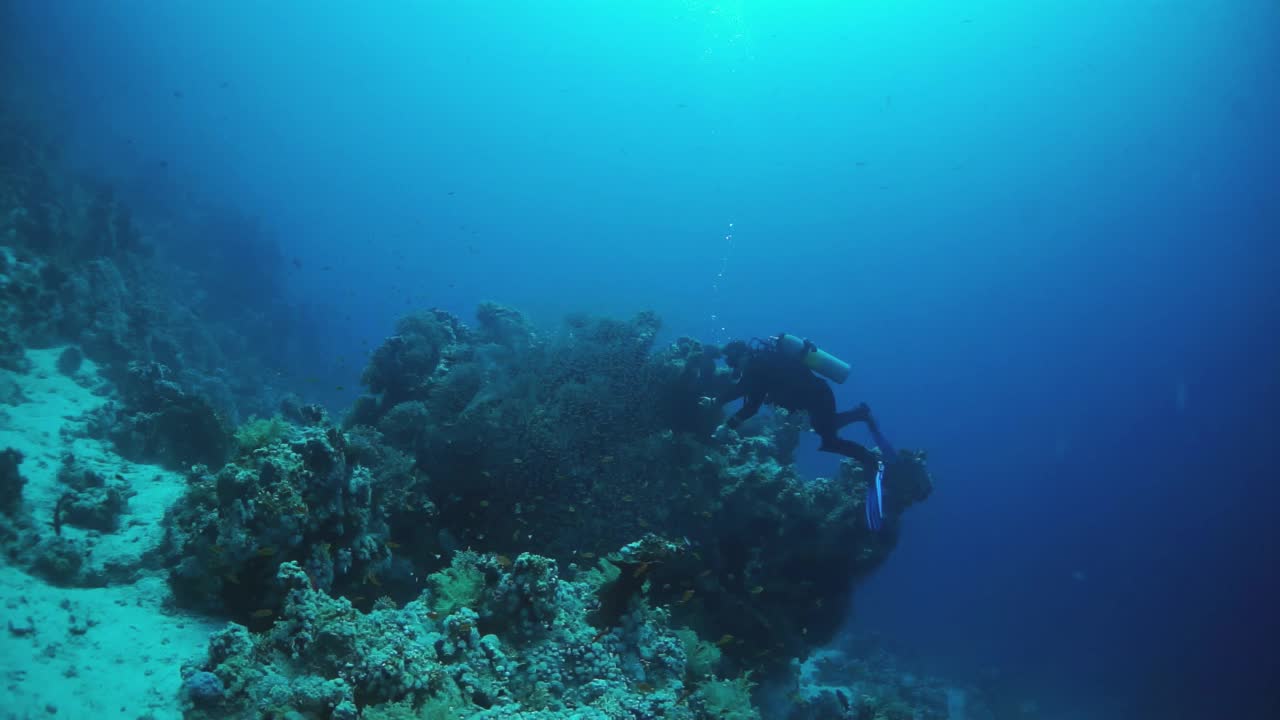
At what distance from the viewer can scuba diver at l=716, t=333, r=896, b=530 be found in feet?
35.2

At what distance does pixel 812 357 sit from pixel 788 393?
0.88 meters

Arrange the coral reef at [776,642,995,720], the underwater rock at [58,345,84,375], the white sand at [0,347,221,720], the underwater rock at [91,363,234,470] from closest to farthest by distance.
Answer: the white sand at [0,347,221,720]
the underwater rock at [91,363,234,470]
the coral reef at [776,642,995,720]
the underwater rock at [58,345,84,375]

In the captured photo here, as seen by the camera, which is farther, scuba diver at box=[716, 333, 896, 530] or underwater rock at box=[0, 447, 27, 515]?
scuba diver at box=[716, 333, 896, 530]

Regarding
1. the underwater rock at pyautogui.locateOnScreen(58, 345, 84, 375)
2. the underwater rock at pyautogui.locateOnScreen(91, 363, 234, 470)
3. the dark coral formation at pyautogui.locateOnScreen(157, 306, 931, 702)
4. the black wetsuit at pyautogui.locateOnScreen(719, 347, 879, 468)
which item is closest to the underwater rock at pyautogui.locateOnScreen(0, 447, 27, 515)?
the dark coral formation at pyautogui.locateOnScreen(157, 306, 931, 702)

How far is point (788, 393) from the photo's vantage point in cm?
1098

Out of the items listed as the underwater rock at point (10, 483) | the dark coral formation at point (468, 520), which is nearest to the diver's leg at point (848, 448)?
the dark coral formation at point (468, 520)

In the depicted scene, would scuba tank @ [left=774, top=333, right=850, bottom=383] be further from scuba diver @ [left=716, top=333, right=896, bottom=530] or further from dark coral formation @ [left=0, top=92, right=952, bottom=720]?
dark coral formation @ [left=0, top=92, right=952, bottom=720]

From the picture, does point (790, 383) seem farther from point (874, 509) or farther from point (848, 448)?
point (874, 509)

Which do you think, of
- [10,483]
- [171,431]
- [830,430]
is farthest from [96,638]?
[830,430]

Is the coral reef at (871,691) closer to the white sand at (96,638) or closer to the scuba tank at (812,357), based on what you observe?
the scuba tank at (812,357)

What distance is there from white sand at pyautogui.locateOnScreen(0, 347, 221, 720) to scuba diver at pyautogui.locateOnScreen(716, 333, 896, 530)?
785 centimetres

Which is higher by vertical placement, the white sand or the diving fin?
the diving fin

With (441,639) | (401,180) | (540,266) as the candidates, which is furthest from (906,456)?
(401,180)

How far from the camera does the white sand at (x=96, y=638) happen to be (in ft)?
15.1
